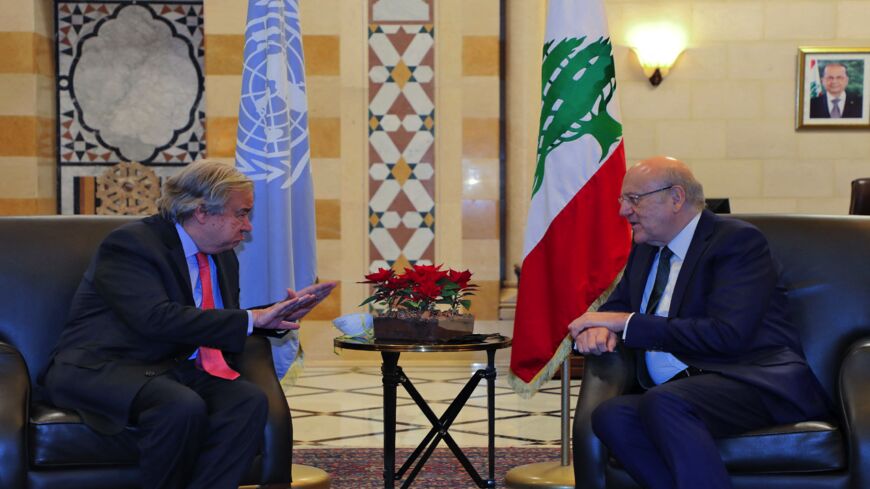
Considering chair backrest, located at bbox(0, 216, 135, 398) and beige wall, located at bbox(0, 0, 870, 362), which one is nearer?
chair backrest, located at bbox(0, 216, 135, 398)

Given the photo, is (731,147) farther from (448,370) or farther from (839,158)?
(448,370)

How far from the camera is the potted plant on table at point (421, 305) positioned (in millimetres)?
3549

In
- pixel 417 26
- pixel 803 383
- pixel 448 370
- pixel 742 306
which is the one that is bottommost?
pixel 448 370

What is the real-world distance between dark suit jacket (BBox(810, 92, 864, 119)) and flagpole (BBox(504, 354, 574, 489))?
15.5 ft

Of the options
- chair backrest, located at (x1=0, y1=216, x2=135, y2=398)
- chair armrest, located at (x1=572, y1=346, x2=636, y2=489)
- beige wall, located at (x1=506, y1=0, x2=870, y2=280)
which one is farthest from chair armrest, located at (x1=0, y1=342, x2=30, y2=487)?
beige wall, located at (x1=506, y1=0, x2=870, y2=280)

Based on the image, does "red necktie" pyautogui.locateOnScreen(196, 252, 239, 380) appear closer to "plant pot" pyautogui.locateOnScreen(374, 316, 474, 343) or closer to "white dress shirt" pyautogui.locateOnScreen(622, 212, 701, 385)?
"plant pot" pyautogui.locateOnScreen(374, 316, 474, 343)

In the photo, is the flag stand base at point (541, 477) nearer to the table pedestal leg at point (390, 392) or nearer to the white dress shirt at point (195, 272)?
the table pedestal leg at point (390, 392)

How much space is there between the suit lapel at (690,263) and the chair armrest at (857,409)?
50cm

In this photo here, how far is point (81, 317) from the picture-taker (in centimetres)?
329

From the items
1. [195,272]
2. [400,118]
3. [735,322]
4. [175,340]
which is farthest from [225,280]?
[400,118]

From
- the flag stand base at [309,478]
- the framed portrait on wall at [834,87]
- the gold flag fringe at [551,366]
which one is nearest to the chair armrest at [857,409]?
the gold flag fringe at [551,366]

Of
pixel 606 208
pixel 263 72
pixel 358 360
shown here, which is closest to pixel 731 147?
pixel 358 360

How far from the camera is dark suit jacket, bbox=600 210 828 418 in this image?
3.12 meters

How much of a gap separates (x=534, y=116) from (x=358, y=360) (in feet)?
6.93
